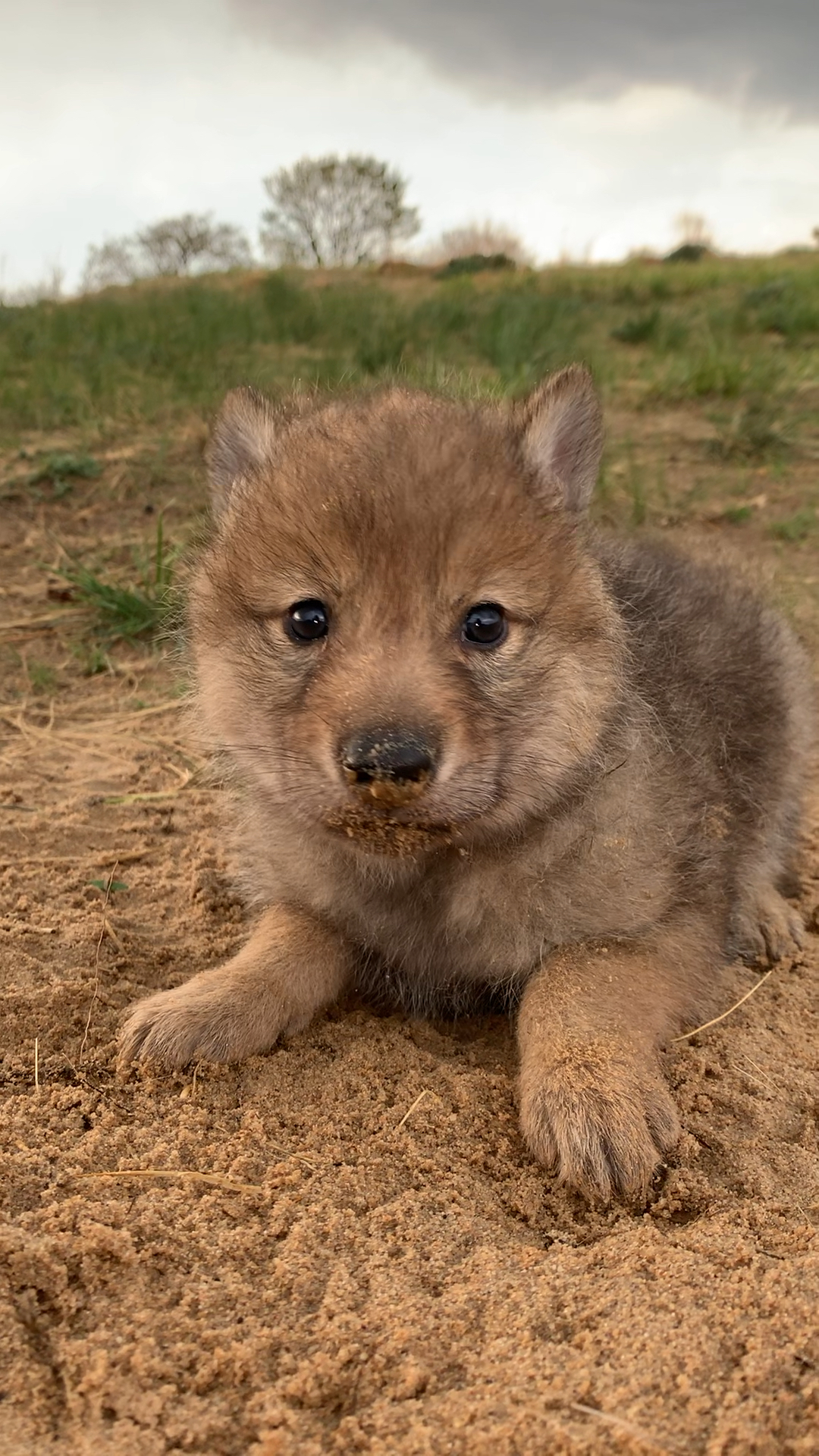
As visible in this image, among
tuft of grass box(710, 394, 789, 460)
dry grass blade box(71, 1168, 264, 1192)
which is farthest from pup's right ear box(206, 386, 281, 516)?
tuft of grass box(710, 394, 789, 460)

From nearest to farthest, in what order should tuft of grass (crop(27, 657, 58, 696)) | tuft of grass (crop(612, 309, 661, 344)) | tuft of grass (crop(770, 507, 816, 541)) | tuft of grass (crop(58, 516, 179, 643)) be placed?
1. tuft of grass (crop(27, 657, 58, 696))
2. tuft of grass (crop(58, 516, 179, 643))
3. tuft of grass (crop(770, 507, 816, 541))
4. tuft of grass (crop(612, 309, 661, 344))

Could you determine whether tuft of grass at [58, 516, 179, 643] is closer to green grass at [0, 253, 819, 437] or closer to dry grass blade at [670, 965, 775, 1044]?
green grass at [0, 253, 819, 437]

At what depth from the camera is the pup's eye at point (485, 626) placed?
7.24 feet

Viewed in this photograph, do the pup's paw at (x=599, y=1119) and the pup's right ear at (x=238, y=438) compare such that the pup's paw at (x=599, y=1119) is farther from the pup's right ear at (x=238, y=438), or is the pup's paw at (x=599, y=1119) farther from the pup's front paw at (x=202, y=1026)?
the pup's right ear at (x=238, y=438)

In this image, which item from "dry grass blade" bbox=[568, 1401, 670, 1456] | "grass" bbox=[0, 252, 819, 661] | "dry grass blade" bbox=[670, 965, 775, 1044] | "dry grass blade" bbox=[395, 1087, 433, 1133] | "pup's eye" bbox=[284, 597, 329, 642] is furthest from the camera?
"grass" bbox=[0, 252, 819, 661]

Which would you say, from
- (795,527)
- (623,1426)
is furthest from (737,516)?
(623,1426)

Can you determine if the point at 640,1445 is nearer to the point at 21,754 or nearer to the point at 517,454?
the point at 517,454

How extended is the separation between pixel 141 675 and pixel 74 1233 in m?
3.39

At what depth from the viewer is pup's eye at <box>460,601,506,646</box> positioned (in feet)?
7.24

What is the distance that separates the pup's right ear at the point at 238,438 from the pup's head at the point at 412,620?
2 centimetres

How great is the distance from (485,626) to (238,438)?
89 cm

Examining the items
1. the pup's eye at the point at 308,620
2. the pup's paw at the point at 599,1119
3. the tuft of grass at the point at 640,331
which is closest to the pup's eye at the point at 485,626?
the pup's eye at the point at 308,620

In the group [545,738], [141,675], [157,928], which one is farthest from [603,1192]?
[141,675]

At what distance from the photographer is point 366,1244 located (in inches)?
70.8
